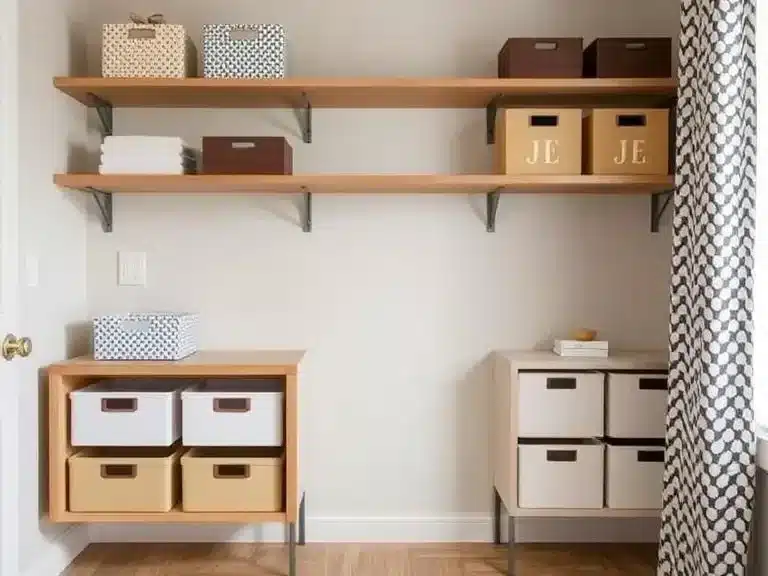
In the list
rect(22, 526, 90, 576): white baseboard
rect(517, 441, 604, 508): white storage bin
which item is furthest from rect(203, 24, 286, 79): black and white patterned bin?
rect(22, 526, 90, 576): white baseboard

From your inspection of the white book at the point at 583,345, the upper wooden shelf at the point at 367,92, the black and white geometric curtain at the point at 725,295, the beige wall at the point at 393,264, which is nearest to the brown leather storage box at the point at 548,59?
the upper wooden shelf at the point at 367,92

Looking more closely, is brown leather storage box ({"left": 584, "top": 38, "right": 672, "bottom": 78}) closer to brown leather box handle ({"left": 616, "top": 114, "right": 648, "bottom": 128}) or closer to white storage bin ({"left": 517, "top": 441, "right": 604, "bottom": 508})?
brown leather box handle ({"left": 616, "top": 114, "right": 648, "bottom": 128})

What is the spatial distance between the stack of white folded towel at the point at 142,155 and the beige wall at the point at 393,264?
0.30 meters

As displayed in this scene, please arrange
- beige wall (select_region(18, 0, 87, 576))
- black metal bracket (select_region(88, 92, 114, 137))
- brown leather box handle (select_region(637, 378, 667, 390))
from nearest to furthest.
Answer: beige wall (select_region(18, 0, 87, 576)) < brown leather box handle (select_region(637, 378, 667, 390)) < black metal bracket (select_region(88, 92, 114, 137))

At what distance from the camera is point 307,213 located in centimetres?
281

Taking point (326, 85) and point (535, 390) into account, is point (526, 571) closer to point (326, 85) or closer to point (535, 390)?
point (535, 390)

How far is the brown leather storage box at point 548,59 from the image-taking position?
2.54 metres

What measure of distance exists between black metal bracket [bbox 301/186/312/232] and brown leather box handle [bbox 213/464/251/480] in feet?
2.91

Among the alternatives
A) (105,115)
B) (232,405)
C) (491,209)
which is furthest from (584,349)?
(105,115)

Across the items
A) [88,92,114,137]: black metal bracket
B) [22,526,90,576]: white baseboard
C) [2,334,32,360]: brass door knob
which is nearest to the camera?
[2,334,32,360]: brass door knob

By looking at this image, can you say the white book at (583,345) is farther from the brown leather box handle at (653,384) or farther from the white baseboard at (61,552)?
the white baseboard at (61,552)

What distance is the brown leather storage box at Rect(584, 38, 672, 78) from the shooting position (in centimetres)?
255

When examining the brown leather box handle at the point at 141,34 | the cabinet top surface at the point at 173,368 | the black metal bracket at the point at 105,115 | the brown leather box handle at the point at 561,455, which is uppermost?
the brown leather box handle at the point at 141,34

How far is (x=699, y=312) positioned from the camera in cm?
204
